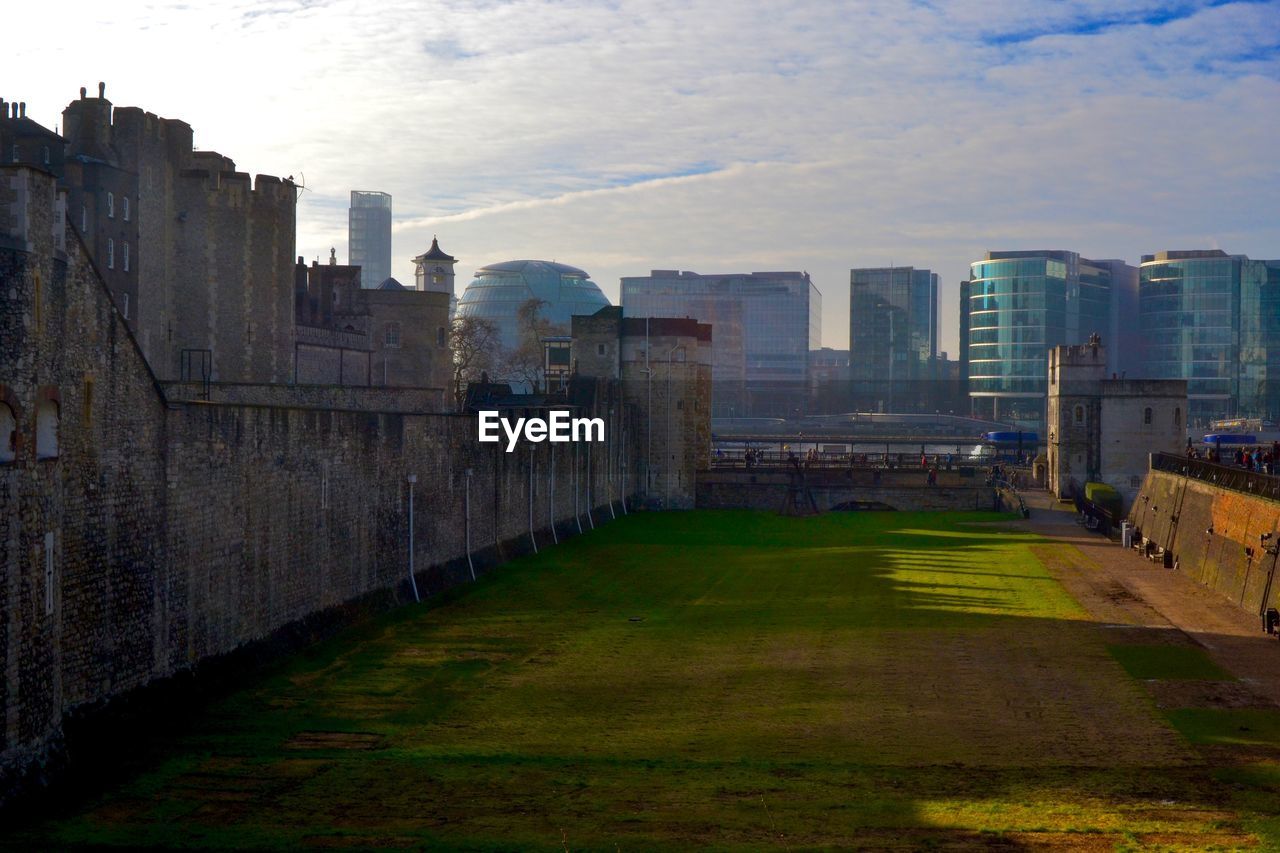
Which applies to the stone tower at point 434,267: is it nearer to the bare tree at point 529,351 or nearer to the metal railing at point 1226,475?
the bare tree at point 529,351

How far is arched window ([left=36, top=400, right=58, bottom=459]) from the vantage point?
19.7 meters

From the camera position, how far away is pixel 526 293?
590ft

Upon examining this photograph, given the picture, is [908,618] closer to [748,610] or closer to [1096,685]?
[748,610]

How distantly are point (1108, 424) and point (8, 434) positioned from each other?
6935 cm

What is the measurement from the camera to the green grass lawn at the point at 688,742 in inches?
712

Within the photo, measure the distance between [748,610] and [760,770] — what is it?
17.0m

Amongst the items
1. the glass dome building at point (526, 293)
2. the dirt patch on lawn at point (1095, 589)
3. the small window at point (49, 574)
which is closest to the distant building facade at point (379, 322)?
the dirt patch on lawn at point (1095, 589)

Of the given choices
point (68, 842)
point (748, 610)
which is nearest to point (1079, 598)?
point (748, 610)

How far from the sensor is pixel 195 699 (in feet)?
80.9

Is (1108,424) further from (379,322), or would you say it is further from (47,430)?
(47,430)

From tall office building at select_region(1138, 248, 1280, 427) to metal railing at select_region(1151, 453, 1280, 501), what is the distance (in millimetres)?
138000

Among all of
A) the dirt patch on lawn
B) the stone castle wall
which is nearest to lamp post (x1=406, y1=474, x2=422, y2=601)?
the stone castle wall

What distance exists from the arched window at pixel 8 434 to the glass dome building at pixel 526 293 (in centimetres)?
15655

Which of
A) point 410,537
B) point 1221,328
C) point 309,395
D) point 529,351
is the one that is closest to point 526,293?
point 529,351
